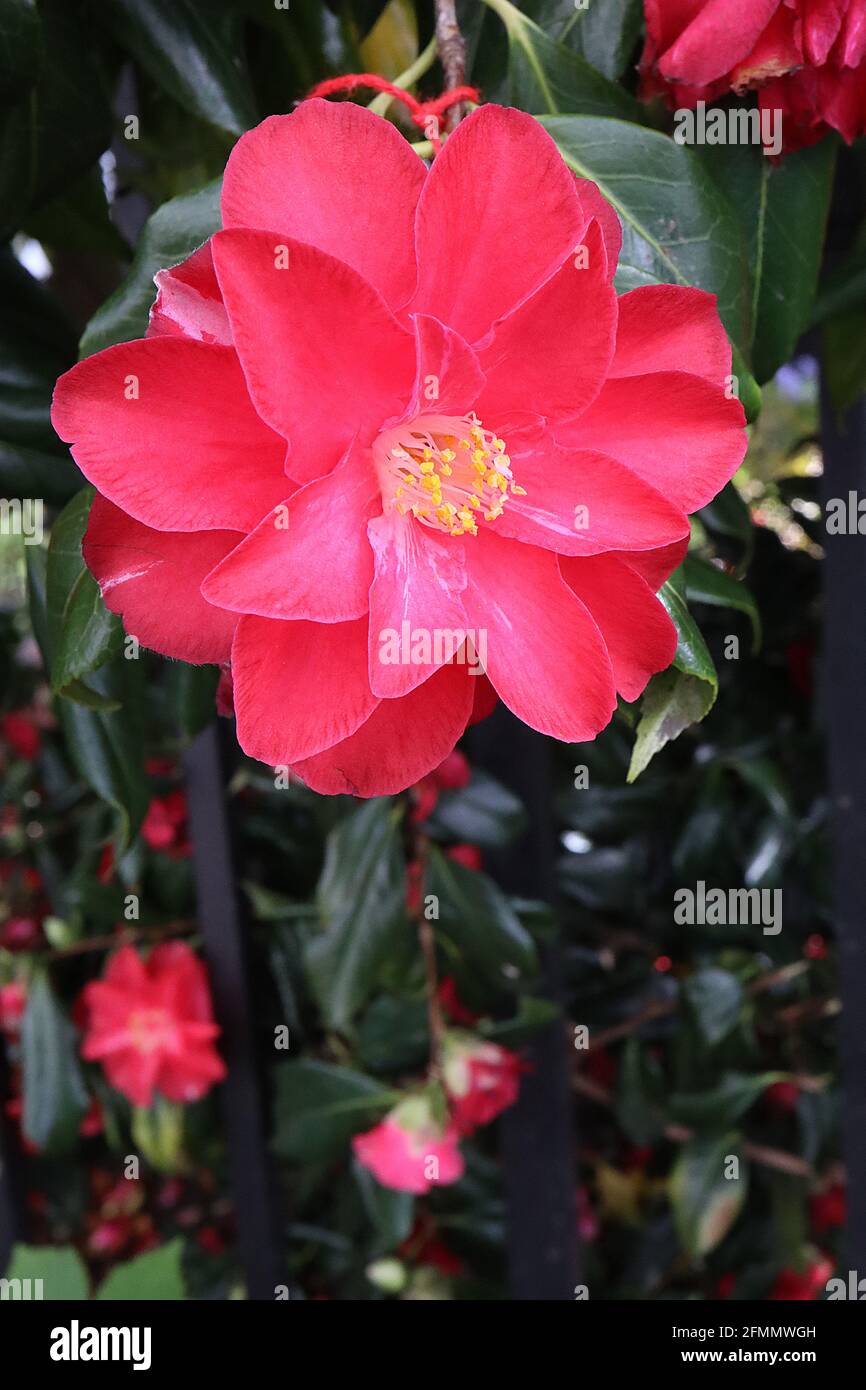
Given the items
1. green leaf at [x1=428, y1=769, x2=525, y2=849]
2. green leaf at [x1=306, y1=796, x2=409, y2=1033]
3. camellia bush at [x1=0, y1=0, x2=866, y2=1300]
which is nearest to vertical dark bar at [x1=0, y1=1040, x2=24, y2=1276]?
camellia bush at [x1=0, y1=0, x2=866, y2=1300]

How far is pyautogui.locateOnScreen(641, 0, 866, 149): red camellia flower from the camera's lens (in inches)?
16.6

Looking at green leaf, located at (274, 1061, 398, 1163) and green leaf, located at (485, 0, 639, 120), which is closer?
green leaf, located at (485, 0, 639, 120)

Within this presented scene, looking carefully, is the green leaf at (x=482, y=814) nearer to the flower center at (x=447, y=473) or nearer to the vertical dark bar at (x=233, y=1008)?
the vertical dark bar at (x=233, y=1008)

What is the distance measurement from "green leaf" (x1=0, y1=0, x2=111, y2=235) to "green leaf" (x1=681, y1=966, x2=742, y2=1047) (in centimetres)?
80

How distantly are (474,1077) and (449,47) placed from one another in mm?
745

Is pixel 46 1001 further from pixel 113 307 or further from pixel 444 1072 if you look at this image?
pixel 113 307

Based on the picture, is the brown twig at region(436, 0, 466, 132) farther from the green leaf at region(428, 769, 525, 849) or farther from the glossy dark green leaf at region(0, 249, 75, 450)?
the green leaf at region(428, 769, 525, 849)

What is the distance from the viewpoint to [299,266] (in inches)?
12.6

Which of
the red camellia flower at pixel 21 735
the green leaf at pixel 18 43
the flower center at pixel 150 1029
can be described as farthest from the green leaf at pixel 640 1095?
the green leaf at pixel 18 43

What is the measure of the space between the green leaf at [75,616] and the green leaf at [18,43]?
171mm

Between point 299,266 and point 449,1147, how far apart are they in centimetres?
77

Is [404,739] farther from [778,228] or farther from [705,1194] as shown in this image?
[705,1194]

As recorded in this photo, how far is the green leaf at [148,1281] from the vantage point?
776 mm
